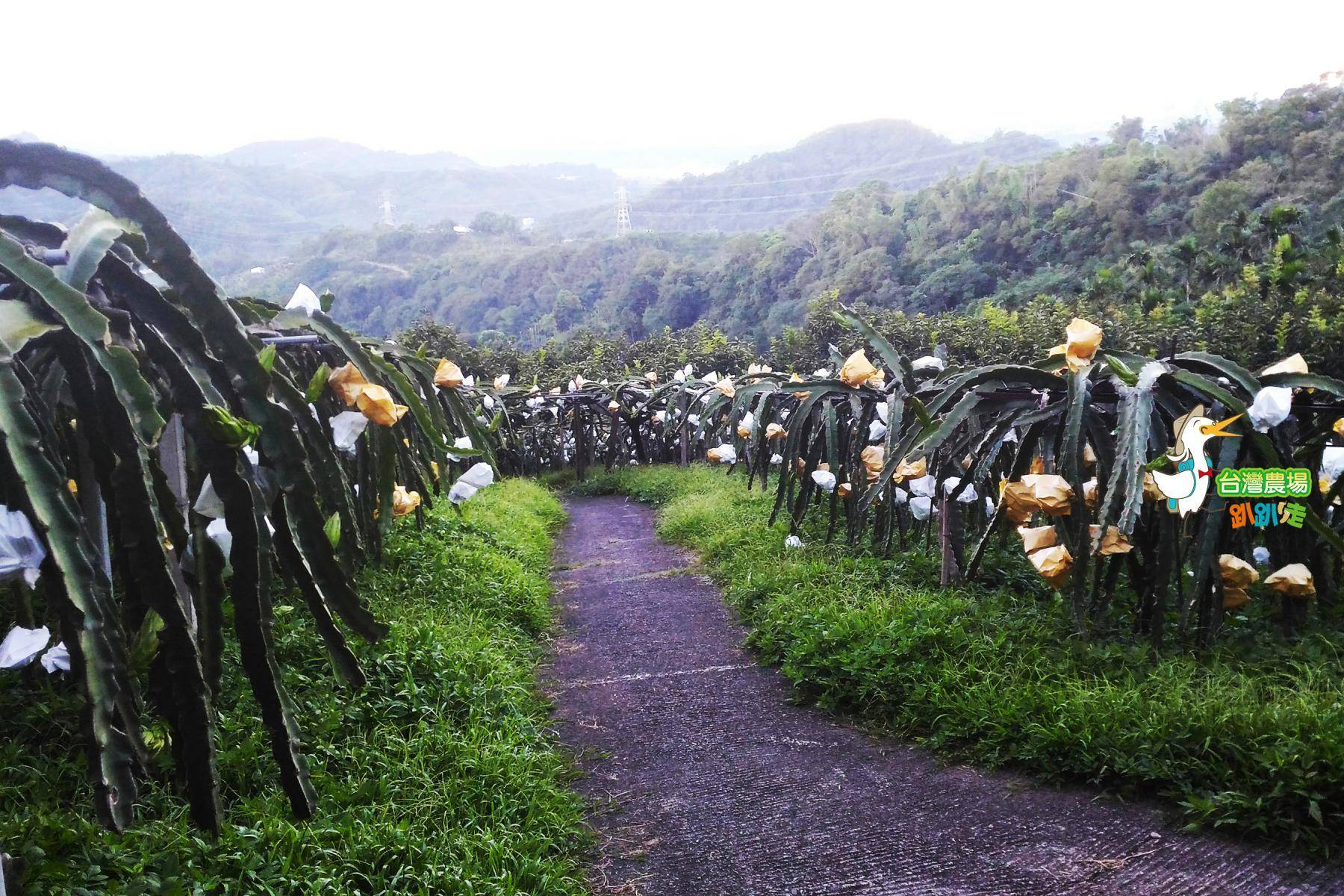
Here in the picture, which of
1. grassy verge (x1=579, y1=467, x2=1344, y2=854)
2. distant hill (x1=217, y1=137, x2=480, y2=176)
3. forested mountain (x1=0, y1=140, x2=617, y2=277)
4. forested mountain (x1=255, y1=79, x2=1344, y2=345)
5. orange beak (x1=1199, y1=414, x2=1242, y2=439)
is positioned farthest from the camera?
distant hill (x1=217, y1=137, x2=480, y2=176)

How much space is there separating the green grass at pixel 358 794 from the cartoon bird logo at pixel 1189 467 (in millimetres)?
2112

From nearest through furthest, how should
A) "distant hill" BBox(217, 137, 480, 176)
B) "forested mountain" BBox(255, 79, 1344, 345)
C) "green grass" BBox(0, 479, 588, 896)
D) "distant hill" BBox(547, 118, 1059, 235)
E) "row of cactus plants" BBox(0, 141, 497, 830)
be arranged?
"row of cactus plants" BBox(0, 141, 497, 830)
"green grass" BBox(0, 479, 588, 896)
"forested mountain" BBox(255, 79, 1344, 345)
"distant hill" BBox(547, 118, 1059, 235)
"distant hill" BBox(217, 137, 480, 176)

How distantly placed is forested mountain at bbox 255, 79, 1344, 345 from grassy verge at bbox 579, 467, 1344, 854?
12.5 meters

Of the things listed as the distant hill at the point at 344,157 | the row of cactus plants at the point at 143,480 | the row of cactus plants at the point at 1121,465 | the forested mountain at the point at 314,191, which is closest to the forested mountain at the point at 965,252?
the forested mountain at the point at 314,191

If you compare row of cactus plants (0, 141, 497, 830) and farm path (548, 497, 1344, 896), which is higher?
row of cactus plants (0, 141, 497, 830)

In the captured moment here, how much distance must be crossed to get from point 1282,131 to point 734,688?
92.4 ft

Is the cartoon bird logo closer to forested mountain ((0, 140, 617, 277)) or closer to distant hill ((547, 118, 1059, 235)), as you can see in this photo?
forested mountain ((0, 140, 617, 277))

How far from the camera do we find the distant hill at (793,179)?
71.3 meters

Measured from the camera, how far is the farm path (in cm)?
213

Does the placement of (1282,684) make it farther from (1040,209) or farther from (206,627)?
(1040,209)

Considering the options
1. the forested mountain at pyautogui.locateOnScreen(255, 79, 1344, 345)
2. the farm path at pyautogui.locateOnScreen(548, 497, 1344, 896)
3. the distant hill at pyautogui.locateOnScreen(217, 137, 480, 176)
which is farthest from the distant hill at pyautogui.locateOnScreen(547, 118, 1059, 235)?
the farm path at pyautogui.locateOnScreen(548, 497, 1344, 896)

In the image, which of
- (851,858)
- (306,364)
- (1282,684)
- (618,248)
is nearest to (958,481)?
(1282,684)

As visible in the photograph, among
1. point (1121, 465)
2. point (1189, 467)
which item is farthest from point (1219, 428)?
point (1121, 465)

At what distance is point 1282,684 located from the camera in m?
2.75
